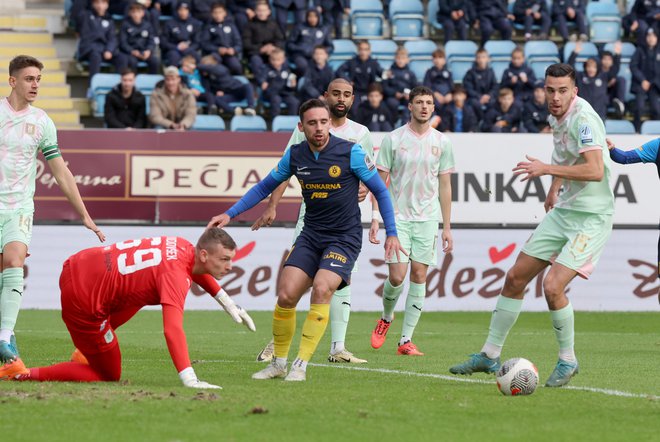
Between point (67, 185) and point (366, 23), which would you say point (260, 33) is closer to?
point (366, 23)

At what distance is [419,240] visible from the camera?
479 inches

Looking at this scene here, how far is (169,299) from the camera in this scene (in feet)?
25.4

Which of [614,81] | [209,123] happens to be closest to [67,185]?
[209,123]

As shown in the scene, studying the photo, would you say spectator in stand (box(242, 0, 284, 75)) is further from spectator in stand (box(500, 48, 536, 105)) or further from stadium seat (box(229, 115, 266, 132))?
spectator in stand (box(500, 48, 536, 105))

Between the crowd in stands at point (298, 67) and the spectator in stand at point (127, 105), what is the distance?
19cm

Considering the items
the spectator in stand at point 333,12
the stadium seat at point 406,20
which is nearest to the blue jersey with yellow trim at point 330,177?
the spectator in stand at point 333,12

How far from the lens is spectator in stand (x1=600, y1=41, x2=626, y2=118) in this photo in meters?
22.3

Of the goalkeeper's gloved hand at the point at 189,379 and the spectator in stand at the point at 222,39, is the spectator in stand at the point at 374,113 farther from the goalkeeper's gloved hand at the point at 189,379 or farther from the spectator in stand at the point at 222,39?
the goalkeeper's gloved hand at the point at 189,379

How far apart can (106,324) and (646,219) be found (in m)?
11.8

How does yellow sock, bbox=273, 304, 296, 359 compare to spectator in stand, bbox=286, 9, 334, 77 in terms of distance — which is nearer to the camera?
yellow sock, bbox=273, 304, 296, 359

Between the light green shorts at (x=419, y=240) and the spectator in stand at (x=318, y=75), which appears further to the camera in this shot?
the spectator in stand at (x=318, y=75)

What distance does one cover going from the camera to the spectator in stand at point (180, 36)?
21719 millimetres

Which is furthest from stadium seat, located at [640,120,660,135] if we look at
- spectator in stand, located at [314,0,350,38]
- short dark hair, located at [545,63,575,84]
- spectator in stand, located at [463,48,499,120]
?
short dark hair, located at [545,63,575,84]

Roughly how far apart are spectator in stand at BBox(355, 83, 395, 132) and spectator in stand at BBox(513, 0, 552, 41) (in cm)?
533
